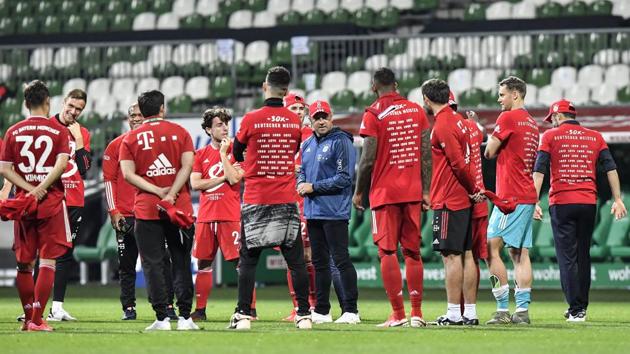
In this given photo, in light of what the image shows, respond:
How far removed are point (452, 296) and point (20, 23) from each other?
19.0 m

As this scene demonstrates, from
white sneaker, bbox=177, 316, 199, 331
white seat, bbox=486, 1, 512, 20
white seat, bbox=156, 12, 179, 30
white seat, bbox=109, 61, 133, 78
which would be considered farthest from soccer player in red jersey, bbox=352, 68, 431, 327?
white seat, bbox=156, 12, 179, 30

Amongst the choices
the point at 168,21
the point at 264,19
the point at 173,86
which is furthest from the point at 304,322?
the point at 168,21

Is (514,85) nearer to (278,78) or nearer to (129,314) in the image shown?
(278,78)

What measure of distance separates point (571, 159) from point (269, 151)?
335cm

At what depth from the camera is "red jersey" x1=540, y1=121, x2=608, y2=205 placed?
1215 centimetres

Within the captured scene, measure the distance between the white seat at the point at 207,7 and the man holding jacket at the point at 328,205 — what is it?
1556 cm

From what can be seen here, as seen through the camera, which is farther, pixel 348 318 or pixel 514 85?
pixel 514 85

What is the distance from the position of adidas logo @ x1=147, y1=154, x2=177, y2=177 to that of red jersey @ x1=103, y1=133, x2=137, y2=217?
1.85 metres

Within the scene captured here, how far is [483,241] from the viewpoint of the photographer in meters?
11.4

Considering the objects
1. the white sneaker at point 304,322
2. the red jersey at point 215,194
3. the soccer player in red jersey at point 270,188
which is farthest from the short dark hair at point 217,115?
the white sneaker at point 304,322

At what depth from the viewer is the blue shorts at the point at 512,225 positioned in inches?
462

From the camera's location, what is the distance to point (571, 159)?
40.1 ft

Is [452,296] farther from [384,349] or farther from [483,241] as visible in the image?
[384,349]

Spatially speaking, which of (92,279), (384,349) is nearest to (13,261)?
(92,279)
